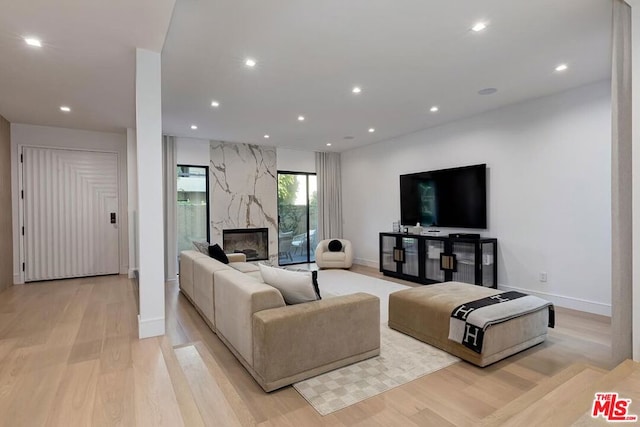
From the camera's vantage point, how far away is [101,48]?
2682 mm

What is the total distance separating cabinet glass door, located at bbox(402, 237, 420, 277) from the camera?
18.3 ft

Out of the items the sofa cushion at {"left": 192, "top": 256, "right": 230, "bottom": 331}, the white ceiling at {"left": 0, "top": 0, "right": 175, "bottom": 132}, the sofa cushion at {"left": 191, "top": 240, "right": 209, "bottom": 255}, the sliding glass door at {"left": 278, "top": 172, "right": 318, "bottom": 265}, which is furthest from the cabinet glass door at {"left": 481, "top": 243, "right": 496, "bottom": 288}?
the white ceiling at {"left": 0, "top": 0, "right": 175, "bottom": 132}

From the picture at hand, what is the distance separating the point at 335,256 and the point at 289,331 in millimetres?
4593

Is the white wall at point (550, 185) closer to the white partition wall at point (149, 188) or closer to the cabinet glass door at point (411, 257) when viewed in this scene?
the cabinet glass door at point (411, 257)

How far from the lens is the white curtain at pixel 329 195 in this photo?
7922 mm

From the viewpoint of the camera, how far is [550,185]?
166 inches

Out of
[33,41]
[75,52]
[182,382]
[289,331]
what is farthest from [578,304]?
[33,41]

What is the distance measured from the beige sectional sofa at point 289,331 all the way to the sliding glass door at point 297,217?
466 centimetres

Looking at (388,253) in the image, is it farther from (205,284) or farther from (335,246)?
(205,284)

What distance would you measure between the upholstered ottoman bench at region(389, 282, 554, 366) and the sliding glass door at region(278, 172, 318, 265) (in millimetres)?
4545

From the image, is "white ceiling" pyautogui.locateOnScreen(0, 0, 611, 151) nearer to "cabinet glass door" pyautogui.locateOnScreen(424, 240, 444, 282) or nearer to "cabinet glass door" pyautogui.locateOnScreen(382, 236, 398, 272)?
"cabinet glass door" pyautogui.locateOnScreen(424, 240, 444, 282)

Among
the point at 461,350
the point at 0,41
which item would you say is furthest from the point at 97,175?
the point at 461,350

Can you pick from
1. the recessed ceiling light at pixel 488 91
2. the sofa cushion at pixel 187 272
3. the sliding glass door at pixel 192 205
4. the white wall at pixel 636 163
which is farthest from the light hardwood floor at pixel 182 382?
the sliding glass door at pixel 192 205

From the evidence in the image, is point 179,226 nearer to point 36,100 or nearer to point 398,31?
point 36,100
